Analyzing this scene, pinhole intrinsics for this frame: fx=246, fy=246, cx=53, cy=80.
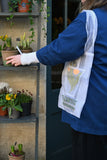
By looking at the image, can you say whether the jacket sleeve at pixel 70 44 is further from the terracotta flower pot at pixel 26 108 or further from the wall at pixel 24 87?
the wall at pixel 24 87

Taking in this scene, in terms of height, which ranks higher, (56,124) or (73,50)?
(73,50)

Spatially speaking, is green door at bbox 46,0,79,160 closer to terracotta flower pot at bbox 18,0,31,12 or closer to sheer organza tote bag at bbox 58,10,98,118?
terracotta flower pot at bbox 18,0,31,12

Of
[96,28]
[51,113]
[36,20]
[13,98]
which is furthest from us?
[51,113]

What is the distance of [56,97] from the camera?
2615mm

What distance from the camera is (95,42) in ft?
4.67

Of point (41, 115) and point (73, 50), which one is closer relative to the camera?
point (73, 50)

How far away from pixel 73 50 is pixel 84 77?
0.57 ft

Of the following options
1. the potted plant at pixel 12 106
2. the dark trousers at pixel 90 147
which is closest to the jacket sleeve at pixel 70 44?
the dark trousers at pixel 90 147

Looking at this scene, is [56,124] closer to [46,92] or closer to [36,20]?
[46,92]

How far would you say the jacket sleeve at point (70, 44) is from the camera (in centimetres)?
141

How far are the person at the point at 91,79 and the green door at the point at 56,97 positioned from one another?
98 centimetres

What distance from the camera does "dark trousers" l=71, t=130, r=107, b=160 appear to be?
153cm

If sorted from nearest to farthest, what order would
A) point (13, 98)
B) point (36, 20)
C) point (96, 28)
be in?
point (96, 28), point (13, 98), point (36, 20)

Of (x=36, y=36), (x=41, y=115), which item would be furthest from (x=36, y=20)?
(x=41, y=115)
